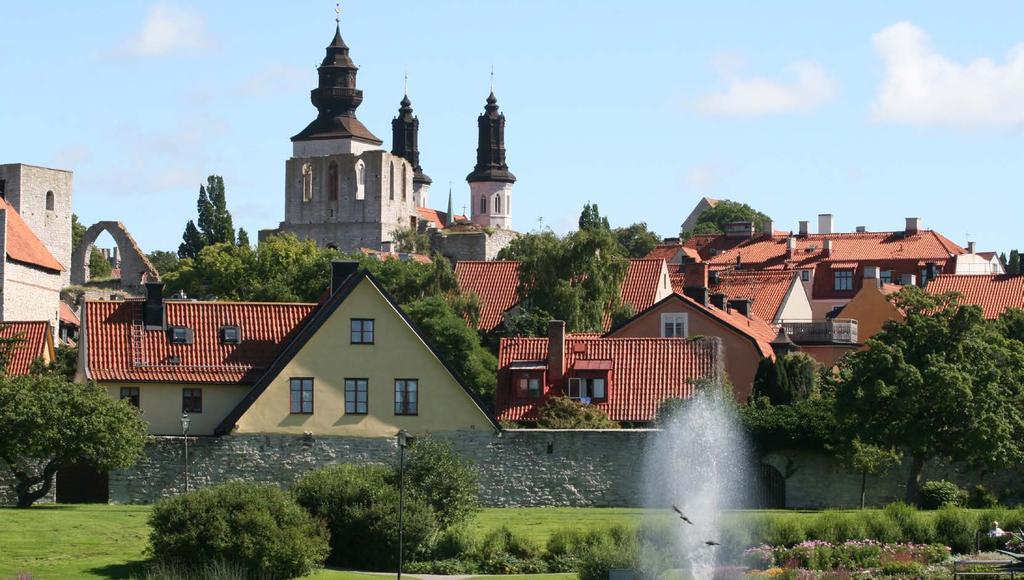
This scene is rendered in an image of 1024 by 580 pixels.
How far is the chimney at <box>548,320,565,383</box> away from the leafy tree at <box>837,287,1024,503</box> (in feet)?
27.2

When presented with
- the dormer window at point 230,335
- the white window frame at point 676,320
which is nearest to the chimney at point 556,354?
the white window frame at point 676,320

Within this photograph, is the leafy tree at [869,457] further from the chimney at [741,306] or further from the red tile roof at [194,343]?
the chimney at [741,306]

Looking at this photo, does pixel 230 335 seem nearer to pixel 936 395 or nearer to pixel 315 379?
pixel 315 379

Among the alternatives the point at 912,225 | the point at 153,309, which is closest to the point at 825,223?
the point at 912,225

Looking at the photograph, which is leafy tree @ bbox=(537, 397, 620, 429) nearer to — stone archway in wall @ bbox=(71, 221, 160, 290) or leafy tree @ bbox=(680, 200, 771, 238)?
stone archway in wall @ bbox=(71, 221, 160, 290)

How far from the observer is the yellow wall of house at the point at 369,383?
53375 mm

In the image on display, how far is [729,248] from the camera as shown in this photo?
410ft

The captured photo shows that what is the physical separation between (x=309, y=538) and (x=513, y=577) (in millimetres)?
3992

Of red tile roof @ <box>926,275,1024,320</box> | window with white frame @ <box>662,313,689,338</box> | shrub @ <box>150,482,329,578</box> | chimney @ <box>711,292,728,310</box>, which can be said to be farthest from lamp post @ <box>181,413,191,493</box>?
red tile roof @ <box>926,275,1024,320</box>

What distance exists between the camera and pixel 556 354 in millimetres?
58594

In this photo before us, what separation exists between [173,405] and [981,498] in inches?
770

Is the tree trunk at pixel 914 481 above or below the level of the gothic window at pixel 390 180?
below

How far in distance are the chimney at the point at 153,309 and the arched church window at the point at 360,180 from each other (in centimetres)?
11396

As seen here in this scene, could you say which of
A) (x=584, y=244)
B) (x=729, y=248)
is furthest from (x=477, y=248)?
(x=584, y=244)
